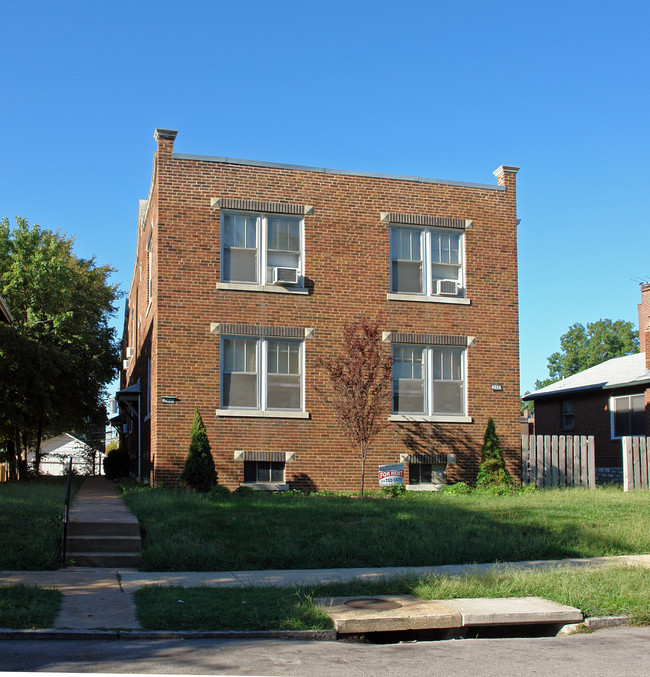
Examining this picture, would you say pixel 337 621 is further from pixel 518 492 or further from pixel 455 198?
pixel 455 198

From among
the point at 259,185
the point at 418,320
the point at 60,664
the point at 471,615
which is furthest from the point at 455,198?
the point at 60,664

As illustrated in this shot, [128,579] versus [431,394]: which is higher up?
[431,394]

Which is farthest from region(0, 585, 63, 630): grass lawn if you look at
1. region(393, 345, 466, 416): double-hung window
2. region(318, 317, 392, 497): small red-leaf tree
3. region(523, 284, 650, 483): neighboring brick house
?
region(523, 284, 650, 483): neighboring brick house

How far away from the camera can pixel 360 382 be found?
686 inches

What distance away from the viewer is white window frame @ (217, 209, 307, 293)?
1914cm

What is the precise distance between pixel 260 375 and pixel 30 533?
27.9ft

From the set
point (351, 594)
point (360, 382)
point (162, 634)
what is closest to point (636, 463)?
point (360, 382)

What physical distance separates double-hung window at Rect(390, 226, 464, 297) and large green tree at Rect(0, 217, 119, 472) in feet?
37.6

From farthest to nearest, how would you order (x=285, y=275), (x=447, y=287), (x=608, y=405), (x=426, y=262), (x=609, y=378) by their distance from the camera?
(x=609, y=378)
(x=608, y=405)
(x=426, y=262)
(x=447, y=287)
(x=285, y=275)

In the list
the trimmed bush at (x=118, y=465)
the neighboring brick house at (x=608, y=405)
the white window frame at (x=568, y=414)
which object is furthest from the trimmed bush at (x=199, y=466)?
the white window frame at (x=568, y=414)

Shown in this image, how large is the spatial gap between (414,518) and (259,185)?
9.64 m

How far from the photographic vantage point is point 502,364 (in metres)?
20.6

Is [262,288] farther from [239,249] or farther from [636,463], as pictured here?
[636,463]

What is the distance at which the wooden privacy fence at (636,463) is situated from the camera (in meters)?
19.3
